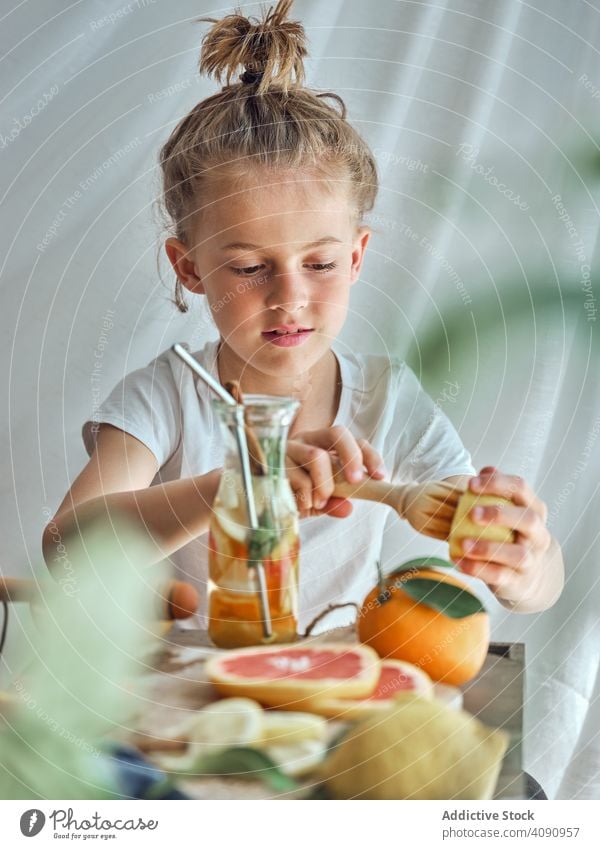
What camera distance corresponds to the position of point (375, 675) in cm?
45

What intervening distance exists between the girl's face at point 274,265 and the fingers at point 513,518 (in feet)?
0.48

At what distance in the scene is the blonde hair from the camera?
52cm

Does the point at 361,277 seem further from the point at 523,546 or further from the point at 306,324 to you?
the point at 523,546

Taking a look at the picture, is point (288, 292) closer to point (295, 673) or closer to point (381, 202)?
point (381, 202)

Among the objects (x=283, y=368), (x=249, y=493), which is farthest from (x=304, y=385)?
(x=249, y=493)

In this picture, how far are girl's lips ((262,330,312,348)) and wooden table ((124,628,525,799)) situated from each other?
0.57 feet

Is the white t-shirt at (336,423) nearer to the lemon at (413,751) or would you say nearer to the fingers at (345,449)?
the fingers at (345,449)

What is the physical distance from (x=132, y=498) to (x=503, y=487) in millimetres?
218

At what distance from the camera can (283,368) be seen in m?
0.55

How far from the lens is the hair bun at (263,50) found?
0.53m

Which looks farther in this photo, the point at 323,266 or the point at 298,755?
the point at 323,266

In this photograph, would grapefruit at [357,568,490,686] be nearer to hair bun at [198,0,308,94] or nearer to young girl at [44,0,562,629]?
young girl at [44,0,562,629]

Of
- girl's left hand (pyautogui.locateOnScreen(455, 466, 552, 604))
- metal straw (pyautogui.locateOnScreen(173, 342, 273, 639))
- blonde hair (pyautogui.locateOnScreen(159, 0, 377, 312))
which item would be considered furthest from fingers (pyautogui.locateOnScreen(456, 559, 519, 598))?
blonde hair (pyautogui.locateOnScreen(159, 0, 377, 312))

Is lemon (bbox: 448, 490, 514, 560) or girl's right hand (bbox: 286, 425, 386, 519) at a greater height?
girl's right hand (bbox: 286, 425, 386, 519)
